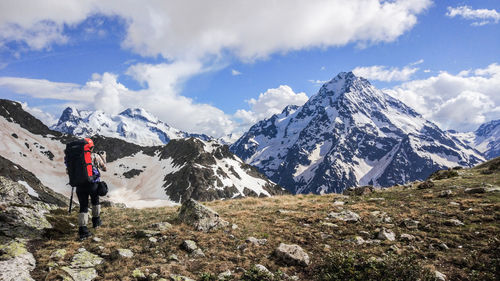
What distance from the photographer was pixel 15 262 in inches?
328

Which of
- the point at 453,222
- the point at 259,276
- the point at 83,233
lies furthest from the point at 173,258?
the point at 453,222

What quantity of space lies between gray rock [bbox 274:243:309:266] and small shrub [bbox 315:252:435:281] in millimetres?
605

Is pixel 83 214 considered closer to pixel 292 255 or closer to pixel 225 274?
pixel 225 274

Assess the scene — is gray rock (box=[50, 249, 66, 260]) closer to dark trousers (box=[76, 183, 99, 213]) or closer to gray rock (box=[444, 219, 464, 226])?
dark trousers (box=[76, 183, 99, 213])

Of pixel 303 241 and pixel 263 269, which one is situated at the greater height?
pixel 303 241

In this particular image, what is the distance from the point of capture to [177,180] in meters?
190

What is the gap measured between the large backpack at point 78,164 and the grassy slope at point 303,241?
244cm

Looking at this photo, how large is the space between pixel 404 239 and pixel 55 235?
48.4 ft

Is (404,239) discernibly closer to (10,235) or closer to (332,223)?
(332,223)

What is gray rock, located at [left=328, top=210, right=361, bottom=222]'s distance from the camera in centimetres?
1388

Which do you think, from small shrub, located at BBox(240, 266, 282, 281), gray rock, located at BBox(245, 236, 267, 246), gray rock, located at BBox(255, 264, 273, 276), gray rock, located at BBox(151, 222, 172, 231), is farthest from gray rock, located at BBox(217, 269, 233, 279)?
gray rock, located at BBox(151, 222, 172, 231)

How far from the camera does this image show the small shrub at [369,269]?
8141mm

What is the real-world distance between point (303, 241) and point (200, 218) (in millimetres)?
5245

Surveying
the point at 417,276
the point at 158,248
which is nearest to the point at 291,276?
the point at 417,276
